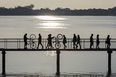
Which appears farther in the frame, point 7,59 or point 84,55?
point 84,55

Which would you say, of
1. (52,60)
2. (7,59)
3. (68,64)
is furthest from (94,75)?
(7,59)

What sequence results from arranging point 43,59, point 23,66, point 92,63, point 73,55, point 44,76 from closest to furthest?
point 44,76 → point 23,66 → point 92,63 → point 43,59 → point 73,55

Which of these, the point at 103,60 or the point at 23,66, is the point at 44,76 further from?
the point at 103,60

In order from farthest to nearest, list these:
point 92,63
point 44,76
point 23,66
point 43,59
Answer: point 43,59 → point 92,63 → point 23,66 → point 44,76

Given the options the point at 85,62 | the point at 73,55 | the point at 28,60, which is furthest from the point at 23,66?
the point at 73,55

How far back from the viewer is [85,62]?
65.1 m

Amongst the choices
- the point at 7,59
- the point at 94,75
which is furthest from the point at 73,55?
the point at 94,75

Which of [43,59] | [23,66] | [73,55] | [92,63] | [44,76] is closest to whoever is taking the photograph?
[44,76]

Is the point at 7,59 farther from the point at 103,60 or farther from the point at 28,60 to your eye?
the point at 103,60

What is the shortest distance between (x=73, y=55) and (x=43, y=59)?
8.64 meters

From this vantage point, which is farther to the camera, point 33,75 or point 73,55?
point 73,55

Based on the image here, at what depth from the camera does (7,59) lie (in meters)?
67.1

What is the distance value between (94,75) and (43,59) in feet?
67.6

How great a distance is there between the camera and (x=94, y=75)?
4847 centimetres
